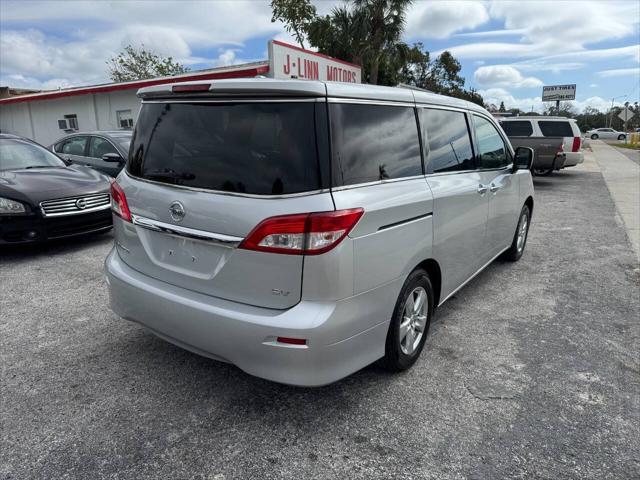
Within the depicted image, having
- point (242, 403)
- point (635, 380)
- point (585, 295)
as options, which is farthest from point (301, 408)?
point (585, 295)

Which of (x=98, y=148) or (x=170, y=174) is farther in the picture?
(x=98, y=148)

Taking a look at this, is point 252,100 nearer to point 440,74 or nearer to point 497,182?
point 497,182

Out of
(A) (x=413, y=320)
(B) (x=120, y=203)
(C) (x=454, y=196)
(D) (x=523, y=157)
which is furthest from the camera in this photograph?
(D) (x=523, y=157)

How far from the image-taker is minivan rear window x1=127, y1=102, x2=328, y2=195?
2283 mm

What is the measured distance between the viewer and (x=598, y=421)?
264 centimetres

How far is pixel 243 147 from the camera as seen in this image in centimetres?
238

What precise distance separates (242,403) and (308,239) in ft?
3.83

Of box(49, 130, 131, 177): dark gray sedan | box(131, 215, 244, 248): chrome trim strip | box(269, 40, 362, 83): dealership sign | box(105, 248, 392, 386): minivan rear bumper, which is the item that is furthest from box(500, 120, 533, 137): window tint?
box(131, 215, 244, 248): chrome trim strip

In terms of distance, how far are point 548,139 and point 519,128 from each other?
115 centimetres

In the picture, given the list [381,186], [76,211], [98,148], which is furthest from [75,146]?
[381,186]

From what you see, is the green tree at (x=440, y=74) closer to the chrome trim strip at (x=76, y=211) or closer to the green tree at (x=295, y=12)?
the green tree at (x=295, y=12)

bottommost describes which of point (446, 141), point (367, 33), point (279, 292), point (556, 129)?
point (279, 292)

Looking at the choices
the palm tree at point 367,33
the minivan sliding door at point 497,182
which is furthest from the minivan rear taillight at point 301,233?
the palm tree at point 367,33

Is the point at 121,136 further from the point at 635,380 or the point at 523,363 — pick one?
the point at 635,380
